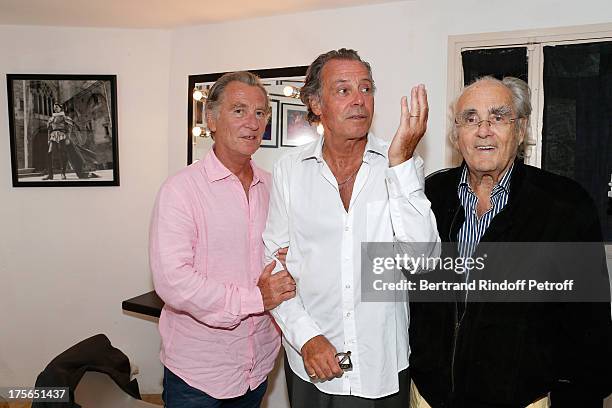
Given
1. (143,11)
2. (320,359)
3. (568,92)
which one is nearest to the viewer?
(320,359)

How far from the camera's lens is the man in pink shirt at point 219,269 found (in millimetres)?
1796

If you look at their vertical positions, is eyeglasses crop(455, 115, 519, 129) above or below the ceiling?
below

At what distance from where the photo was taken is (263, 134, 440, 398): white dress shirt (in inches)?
63.8

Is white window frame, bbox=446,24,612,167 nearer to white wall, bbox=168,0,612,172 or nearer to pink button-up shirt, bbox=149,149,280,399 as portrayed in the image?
white wall, bbox=168,0,612,172

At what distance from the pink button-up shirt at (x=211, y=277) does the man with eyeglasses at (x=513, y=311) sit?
0.74 meters

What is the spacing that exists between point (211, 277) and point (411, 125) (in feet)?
3.11

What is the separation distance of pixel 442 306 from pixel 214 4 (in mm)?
2317

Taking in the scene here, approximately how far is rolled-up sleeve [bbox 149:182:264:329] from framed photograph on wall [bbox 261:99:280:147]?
1434 millimetres

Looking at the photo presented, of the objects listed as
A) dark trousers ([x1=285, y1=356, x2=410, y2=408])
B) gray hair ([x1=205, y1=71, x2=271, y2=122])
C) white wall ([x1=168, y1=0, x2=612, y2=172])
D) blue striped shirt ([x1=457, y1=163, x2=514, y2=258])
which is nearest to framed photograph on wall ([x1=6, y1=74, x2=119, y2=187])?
white wall ([x1=168, y1=0, x2=612, y2=172])

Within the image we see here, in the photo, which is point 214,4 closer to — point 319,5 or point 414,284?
point 319,5

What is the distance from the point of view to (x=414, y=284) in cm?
168

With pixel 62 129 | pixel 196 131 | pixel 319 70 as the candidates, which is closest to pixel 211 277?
pixel 319 70

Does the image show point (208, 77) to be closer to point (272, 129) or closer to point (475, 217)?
point (272, 129)

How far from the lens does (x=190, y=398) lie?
6.16ft
